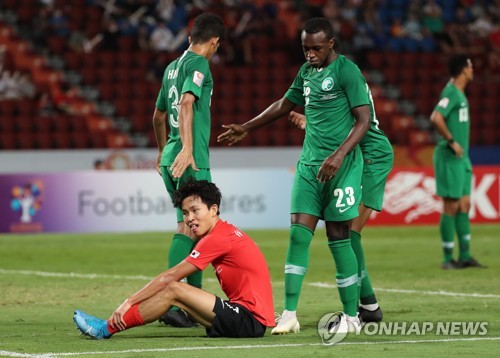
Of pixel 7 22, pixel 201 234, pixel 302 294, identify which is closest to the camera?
pixel 201 234

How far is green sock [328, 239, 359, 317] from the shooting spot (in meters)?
8.06

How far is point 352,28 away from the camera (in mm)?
27688

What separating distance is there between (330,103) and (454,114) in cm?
576

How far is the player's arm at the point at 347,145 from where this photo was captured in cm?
783

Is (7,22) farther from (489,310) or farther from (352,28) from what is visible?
(489,310)

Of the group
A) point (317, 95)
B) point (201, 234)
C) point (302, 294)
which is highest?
point (317, 95)

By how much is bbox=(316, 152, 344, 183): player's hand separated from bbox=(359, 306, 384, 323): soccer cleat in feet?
4.59

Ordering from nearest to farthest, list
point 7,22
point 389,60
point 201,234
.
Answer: point 201,234 → point 7,22 → point 389,60

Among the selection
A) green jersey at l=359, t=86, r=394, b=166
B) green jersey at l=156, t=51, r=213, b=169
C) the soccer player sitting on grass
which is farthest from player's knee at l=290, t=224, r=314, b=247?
green jersey at l=359, t=86, r=394, b=166

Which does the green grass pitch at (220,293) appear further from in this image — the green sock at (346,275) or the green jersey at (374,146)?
the green jersey at (374,146)

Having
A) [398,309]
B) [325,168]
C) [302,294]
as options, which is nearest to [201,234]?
[325,168]

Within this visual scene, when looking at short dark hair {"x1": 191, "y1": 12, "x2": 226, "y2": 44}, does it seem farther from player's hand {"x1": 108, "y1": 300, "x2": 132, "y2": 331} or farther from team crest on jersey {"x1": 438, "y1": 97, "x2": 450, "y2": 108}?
team crest on jersey {"x1": 438, "y1": 97, "x2": 450, "y2": 108}

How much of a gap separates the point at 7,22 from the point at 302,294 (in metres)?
16.0

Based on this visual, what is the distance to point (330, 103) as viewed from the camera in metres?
8.21
